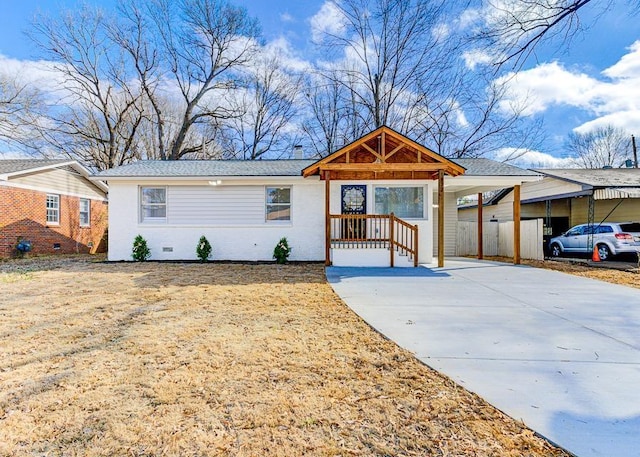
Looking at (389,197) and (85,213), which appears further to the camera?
(85,213)

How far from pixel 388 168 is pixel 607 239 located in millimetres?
9284

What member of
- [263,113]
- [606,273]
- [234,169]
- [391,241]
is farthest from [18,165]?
[606,273]

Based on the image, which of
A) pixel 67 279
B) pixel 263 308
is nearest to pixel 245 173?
pixel 67 279

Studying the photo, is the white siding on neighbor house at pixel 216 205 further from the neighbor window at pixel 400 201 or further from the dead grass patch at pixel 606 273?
the dead grass patch at pixel 606 273

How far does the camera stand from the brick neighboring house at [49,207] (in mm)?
12898

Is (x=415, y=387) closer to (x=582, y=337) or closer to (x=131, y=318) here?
(x=582, y=337)

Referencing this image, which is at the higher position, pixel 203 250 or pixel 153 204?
pixel 153 204

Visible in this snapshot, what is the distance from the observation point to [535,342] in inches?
148

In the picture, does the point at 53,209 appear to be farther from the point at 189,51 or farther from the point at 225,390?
the point at 225,390

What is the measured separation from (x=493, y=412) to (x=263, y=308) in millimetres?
3604

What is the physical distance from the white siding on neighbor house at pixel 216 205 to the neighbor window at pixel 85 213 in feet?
29.2

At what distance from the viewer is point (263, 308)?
5.24 metres

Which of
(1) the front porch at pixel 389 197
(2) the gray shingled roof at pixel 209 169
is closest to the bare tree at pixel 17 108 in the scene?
(2) the gray shingled roof at pixel 209 169

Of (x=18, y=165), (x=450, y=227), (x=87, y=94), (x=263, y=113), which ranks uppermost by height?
(x=87, y=94)
